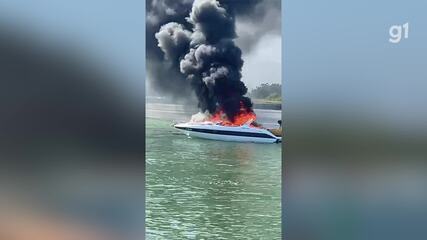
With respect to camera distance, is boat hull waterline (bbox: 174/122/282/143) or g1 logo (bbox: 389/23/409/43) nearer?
g1 logo (bbox: 389/23/409/43)

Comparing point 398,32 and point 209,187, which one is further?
point 209,187

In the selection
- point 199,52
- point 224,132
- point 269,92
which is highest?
point 199,52

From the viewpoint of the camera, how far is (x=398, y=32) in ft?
6.06

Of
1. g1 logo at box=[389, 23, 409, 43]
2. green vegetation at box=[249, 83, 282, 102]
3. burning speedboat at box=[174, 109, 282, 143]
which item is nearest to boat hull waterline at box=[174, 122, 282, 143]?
burning speedboat at box=[174, 109, 282, 143]

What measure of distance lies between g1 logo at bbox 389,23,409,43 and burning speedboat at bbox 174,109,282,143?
0.61m

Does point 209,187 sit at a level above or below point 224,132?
below

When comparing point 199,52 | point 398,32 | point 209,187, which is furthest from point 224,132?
point 398,32

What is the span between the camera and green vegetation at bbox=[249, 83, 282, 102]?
75.3 inches

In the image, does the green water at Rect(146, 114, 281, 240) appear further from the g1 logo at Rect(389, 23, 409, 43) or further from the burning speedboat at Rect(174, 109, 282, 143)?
the g1 logo at Rect(389, 23, 409, 43)

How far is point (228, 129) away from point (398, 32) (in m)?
0.77

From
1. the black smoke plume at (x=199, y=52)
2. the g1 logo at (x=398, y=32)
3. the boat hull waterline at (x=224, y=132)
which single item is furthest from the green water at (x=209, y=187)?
the g1 logo at (x=398, y=32)

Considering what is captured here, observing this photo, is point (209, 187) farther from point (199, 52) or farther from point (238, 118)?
point (199, 52)

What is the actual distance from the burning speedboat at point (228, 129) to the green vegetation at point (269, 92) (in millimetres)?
87

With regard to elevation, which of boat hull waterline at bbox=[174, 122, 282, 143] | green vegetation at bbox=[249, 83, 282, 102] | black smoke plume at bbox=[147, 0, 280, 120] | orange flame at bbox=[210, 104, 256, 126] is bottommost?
boat hull waterline at bbox=[174, 122, 282, 143]
